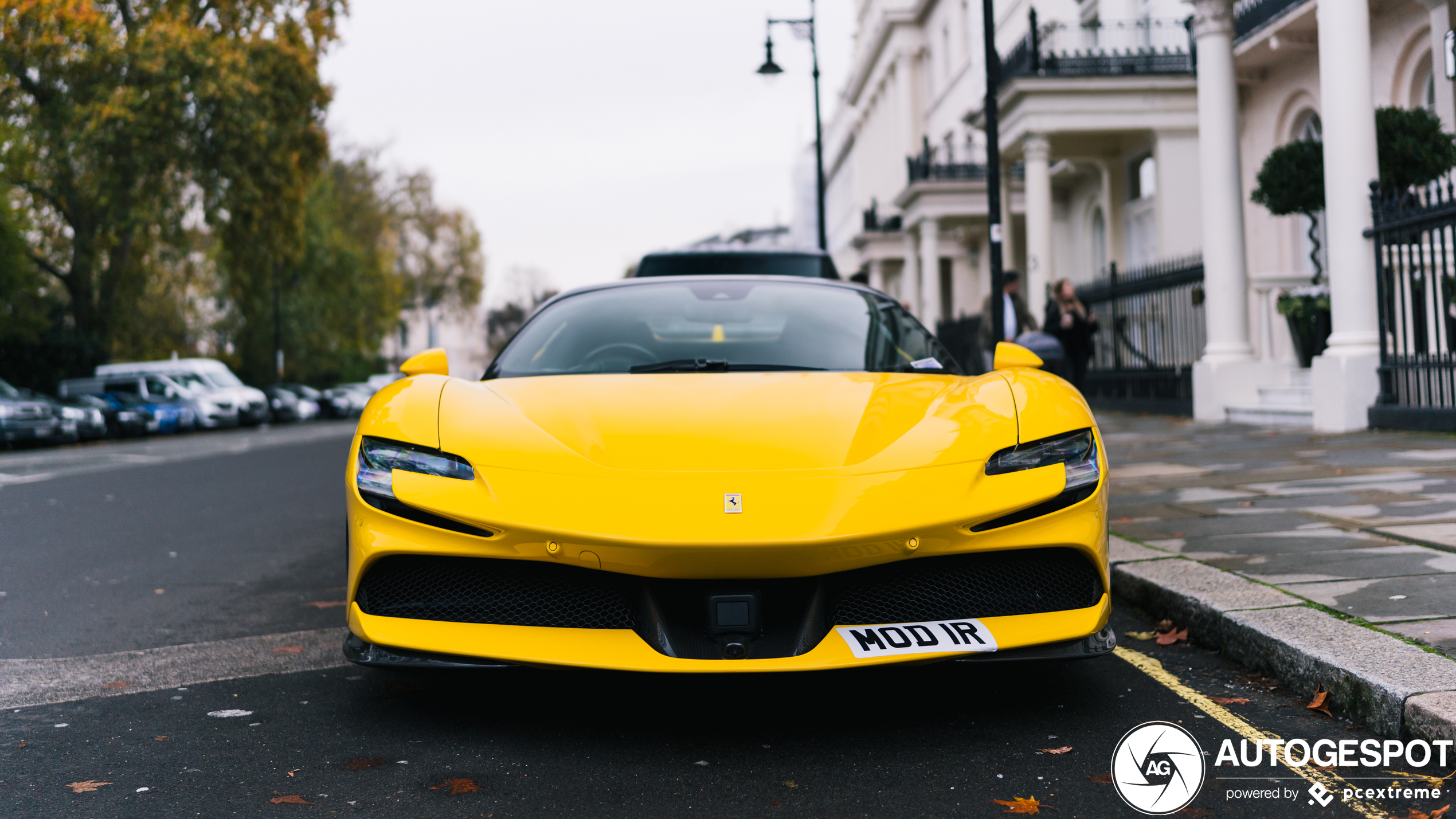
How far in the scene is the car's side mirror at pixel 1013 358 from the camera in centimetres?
433

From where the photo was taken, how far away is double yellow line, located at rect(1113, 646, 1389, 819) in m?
2.67

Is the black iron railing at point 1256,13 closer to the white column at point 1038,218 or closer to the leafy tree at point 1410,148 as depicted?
the white column at point 1038,218

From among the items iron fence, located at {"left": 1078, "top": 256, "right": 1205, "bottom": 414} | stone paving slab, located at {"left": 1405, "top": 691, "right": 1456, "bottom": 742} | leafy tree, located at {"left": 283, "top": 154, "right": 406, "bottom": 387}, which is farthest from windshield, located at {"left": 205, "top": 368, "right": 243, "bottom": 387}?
stone paving slab, located at {"left": 1405, "top": 691, "right": 1456, "bottom": 742}

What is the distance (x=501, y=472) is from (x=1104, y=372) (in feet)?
53.3

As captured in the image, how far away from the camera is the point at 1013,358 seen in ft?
14.4

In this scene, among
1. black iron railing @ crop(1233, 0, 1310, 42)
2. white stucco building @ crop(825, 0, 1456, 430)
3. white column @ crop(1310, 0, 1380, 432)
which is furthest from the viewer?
black iron railing @ crop(1233, 0, 1310, 42)

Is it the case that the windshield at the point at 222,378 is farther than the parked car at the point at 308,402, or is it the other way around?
the parked car at the point at 308,402

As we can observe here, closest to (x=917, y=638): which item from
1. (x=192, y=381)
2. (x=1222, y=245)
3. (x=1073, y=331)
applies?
(x=1073, y=331)

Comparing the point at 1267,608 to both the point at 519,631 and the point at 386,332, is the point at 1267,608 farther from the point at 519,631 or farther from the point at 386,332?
the point at 386,332

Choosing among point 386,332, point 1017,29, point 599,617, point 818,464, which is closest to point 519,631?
point 599,617

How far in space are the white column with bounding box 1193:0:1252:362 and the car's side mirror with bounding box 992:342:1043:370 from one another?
1088 centimetres

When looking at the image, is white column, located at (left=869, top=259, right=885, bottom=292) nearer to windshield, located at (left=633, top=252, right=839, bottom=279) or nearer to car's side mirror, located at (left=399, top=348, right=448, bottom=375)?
windshield, located at (left=633, top=252, right=839, bottom=279)

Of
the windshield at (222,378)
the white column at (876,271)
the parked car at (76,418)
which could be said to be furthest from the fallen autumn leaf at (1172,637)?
the windshield at (222,378)

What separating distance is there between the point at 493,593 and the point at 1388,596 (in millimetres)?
3067
